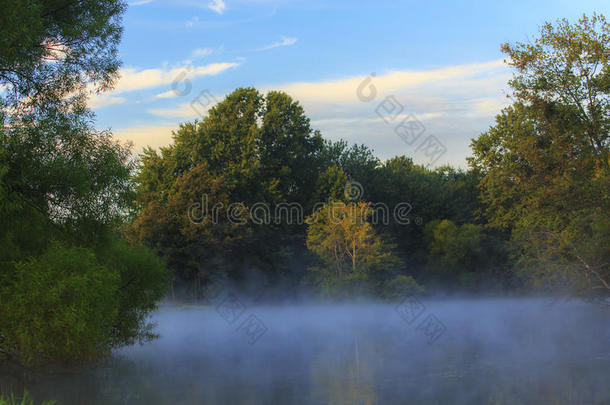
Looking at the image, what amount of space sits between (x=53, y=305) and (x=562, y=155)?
75.7 ft

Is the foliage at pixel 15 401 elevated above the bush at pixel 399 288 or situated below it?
above

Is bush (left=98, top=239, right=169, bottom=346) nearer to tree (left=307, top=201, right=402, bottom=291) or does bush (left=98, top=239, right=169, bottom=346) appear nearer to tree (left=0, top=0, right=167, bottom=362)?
tree (left=0, top=0, right=167, bottom=362)

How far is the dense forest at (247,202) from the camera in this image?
15031 millimetres

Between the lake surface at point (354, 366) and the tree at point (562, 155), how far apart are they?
10.7 ft

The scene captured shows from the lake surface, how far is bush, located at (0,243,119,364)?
1052mm

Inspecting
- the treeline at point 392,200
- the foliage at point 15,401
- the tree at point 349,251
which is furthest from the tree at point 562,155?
the foliage at point 15,401

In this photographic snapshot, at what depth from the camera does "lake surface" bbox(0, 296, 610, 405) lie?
14.0 m

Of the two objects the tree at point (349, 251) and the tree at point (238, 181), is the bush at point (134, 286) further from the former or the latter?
the tree at point (238, 181)

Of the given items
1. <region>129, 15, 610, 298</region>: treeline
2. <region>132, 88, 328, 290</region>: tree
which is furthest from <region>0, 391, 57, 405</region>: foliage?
<region>132, 88, 328, 290</region>: tree

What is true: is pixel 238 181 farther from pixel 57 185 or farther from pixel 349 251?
pixel 57 185

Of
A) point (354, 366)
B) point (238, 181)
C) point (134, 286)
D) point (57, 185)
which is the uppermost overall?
point (238, 181)

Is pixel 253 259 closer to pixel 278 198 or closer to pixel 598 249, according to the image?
pixel 278 198

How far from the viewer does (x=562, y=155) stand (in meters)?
29.5

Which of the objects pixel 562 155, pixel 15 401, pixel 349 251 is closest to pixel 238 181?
pixel 349 251
